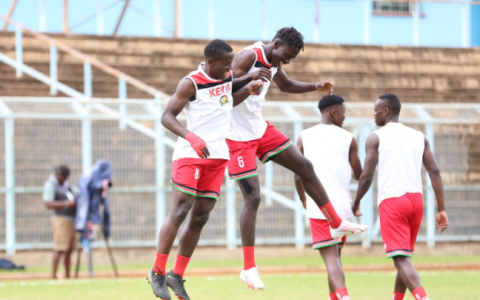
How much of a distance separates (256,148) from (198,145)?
1.15 m

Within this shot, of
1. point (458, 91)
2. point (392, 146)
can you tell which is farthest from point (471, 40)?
point (392, 146)

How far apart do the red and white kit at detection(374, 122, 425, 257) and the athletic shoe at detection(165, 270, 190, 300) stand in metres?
1.92

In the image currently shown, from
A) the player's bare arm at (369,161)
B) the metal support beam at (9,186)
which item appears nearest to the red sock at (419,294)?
the player's bare arm at (369,161)

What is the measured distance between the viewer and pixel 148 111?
600 inches

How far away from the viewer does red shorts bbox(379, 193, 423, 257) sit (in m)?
6.87

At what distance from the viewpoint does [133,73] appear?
19219mm

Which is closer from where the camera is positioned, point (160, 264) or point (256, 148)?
point (160, 264)

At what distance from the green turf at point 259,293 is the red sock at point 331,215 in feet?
6.72

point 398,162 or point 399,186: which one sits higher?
point 398,162

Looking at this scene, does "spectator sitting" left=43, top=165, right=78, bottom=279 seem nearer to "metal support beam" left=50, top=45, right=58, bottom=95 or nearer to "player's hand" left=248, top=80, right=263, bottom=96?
"metal support beam" left=50, top=45, right=58, bottom=95

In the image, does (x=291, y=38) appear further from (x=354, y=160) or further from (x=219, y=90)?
(x=354, y=160)

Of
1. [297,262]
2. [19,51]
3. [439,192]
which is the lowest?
[297,262]

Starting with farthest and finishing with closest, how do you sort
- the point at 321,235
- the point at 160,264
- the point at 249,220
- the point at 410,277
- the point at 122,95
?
the point at 122,95 < the point at 249,220 < the point at 321,235 < the point at 160,264 < the point at 410,277

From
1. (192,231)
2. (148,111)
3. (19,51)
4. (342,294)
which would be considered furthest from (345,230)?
(19,51)
